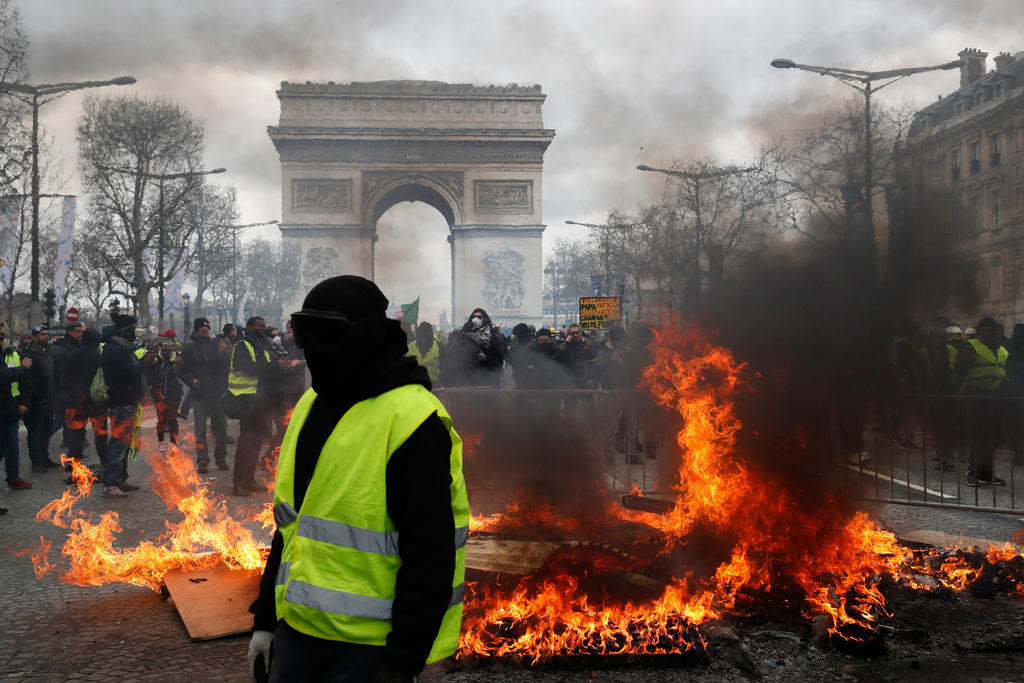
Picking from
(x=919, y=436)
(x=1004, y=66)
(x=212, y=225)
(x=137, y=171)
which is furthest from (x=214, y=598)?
(x=212, y=225)

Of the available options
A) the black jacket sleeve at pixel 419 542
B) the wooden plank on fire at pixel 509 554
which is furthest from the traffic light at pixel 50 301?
the black jacket sleeve at pixel 419 542

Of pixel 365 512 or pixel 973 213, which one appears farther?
pixel 973 213

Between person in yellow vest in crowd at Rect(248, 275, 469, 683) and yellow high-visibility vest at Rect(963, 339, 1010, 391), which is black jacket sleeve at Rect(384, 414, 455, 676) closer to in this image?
person in yellow vest in crowd at Rect(248, 275, 469, 683)

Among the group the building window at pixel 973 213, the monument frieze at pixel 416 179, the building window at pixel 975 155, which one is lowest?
the building window at pixel 973 213

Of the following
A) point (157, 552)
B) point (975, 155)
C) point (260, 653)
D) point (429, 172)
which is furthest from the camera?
point (429, 172)

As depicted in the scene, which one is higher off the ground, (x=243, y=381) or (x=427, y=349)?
(x=427, y=349)

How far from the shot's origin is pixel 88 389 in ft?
28.7

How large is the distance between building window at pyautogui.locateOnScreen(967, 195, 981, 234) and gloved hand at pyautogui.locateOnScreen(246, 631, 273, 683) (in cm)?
602

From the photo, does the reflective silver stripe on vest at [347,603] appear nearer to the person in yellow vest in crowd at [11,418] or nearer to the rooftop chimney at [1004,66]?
the person in yellow vest in crowd at [11,418]

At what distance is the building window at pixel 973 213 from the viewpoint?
619cm

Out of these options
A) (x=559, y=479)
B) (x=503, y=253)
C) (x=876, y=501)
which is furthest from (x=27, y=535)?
(x=503, y=253)

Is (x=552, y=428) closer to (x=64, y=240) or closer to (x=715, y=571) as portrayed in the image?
(x=715, y=571)

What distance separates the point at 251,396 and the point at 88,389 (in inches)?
78.1

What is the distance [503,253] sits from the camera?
39.0 meters
